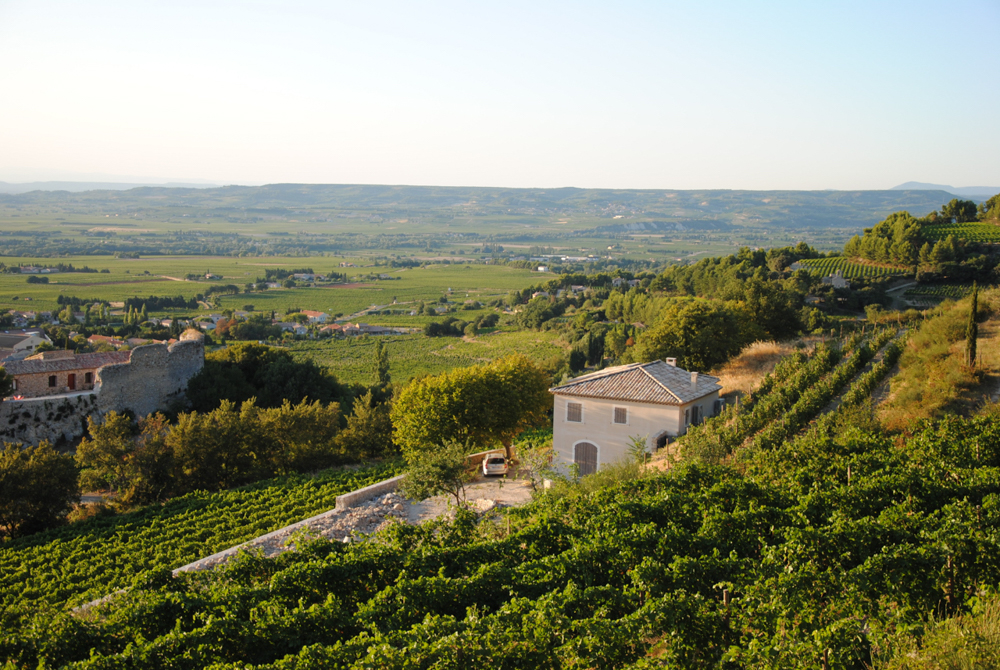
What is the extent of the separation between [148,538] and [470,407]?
11934mm

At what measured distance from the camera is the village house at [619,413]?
2356 cm

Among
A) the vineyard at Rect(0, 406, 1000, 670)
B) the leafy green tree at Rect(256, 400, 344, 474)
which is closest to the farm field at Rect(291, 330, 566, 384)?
the leafy green tree at Rect(256, 400, 344, 474)

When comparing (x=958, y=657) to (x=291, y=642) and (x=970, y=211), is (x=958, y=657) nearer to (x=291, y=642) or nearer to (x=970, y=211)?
(x=291, y=642)

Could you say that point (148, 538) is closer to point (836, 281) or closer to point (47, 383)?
point (47, 383)

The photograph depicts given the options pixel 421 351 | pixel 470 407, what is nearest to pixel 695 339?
pixel 470 407

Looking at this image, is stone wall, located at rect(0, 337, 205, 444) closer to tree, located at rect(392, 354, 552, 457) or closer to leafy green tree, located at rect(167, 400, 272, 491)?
leafy green tree, located at rect(167, 400, 272, 491)

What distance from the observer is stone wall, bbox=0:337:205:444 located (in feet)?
99.7

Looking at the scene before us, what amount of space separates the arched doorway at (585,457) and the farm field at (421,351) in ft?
110

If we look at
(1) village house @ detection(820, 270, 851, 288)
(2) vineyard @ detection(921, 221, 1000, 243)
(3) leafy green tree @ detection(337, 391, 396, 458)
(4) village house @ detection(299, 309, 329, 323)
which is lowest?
(4) village house @ detection(299, 309, 329, 323)

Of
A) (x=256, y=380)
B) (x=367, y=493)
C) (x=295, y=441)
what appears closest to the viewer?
(x=367, y=493)

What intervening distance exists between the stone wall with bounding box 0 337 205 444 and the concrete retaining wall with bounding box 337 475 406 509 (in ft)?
56.6

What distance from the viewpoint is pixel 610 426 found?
2425cm

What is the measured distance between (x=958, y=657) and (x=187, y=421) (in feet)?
84.1

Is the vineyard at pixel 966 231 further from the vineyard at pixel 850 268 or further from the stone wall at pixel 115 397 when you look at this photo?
the stone wall at pixel 115 397
